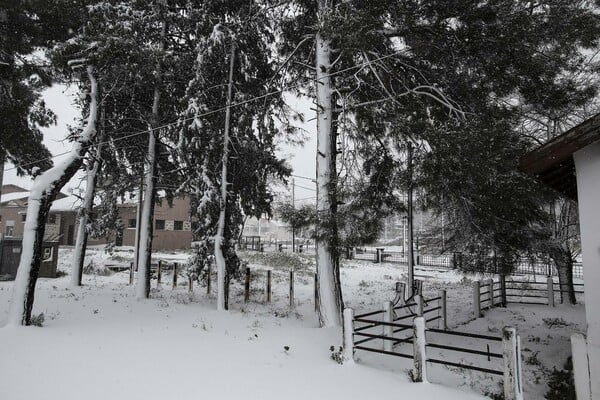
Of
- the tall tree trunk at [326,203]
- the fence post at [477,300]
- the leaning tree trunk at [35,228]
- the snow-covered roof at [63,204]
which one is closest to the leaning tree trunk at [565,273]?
the fence post at [477,300]

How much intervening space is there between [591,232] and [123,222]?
143ft

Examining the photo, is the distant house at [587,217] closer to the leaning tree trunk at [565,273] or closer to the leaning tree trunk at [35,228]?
the leaning tree trunk at [565,273]

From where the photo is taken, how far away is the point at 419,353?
6.15 m

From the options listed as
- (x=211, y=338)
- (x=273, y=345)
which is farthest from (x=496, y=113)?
(x=211, y=338)

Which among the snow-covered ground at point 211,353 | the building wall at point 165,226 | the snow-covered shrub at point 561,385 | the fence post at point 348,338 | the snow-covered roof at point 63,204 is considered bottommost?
the snow-covered shrub at point 561,385

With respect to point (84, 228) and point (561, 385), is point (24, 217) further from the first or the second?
point (561, 385)

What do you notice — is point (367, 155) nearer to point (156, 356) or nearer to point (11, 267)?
point (156, 356)

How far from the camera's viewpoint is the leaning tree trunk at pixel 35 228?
345 inches

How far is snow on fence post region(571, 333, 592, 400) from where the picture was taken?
4.56 metres

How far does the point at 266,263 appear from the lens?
3016cm

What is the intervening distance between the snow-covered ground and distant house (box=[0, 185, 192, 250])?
29545mm

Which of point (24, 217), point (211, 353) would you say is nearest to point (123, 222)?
point (24, 217)

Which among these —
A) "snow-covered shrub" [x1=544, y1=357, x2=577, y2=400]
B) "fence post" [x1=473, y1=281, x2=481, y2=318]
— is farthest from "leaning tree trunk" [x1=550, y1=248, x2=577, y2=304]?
"snow-covered shrub" [x1=544, y1=357, x2=577, y2=400]

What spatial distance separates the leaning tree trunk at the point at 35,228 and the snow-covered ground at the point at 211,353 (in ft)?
2.00
